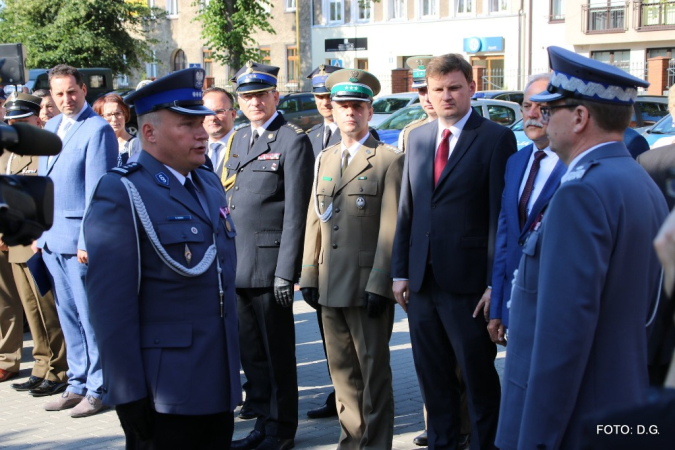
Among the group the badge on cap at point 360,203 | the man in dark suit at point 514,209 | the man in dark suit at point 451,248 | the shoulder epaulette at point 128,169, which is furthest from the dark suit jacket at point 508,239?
the shoulder epaulette at point 128,169

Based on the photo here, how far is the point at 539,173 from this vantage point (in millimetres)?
4281

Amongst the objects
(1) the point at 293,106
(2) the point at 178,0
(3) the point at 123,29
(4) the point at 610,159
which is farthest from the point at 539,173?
(2) the point at 178,0

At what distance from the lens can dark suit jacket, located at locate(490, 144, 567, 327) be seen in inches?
168

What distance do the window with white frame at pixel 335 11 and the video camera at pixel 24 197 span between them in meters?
42.0

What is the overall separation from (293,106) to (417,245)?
19.7 m

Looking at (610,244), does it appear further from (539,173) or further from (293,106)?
(293,106)

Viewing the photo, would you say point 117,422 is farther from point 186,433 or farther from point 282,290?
point 186,433

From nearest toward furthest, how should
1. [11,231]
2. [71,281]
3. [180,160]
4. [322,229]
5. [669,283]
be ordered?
[669,283], [11,231], [180,160], [322,229], [71,281]

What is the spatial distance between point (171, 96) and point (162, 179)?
0.36 meters

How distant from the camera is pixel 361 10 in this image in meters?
42.8

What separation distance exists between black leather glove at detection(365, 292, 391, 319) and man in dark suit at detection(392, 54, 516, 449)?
0.11 meters

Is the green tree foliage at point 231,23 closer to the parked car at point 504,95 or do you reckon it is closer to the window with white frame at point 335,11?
the window with white frame at point 335,11

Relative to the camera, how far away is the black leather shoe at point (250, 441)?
17.5 feet

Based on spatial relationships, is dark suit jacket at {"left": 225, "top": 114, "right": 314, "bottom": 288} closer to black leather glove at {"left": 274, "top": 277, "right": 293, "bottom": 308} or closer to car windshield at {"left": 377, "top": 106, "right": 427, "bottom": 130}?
black leather glove at {"left": 274, "top": 277, "right": 293, "bottom": 308}
